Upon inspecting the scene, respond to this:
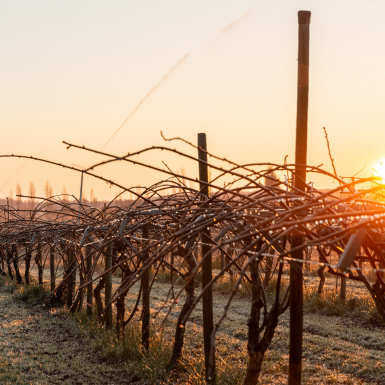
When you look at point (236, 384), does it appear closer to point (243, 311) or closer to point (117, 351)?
point (117, 351)

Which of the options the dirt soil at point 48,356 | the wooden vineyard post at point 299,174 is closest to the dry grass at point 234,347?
the dirt soil at point 48,356

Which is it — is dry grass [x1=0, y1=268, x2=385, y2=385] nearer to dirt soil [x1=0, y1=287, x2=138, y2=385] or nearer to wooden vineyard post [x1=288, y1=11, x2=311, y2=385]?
dirt soil [x1=0, y1=287, x2=138, y2=385]

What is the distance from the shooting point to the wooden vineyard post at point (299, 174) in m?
2.69

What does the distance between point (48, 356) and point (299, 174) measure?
15.0ft

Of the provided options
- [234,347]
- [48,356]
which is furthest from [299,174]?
[48,356]

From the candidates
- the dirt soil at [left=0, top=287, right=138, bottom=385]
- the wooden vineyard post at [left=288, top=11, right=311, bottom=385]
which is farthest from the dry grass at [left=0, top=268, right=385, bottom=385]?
the wooden vineyard post at [left=288, top=11, right=311, bottom=385]

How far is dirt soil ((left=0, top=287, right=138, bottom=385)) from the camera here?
4.59m

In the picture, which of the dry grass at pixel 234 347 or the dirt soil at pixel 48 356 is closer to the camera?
the dry grass at pixel 234 347

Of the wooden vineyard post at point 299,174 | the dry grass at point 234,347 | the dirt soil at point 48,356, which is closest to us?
the wooden vineyard post at point 299,174

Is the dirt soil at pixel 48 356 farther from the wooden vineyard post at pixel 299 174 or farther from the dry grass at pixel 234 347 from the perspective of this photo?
the wooden vineyard post at pixel 299 174

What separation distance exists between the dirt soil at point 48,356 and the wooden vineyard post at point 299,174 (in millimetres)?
2506

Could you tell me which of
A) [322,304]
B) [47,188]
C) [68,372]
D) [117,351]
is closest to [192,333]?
[117,351]

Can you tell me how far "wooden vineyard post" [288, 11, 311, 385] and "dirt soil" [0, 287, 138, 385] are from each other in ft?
8.22

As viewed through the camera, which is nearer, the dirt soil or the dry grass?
the dry grass
